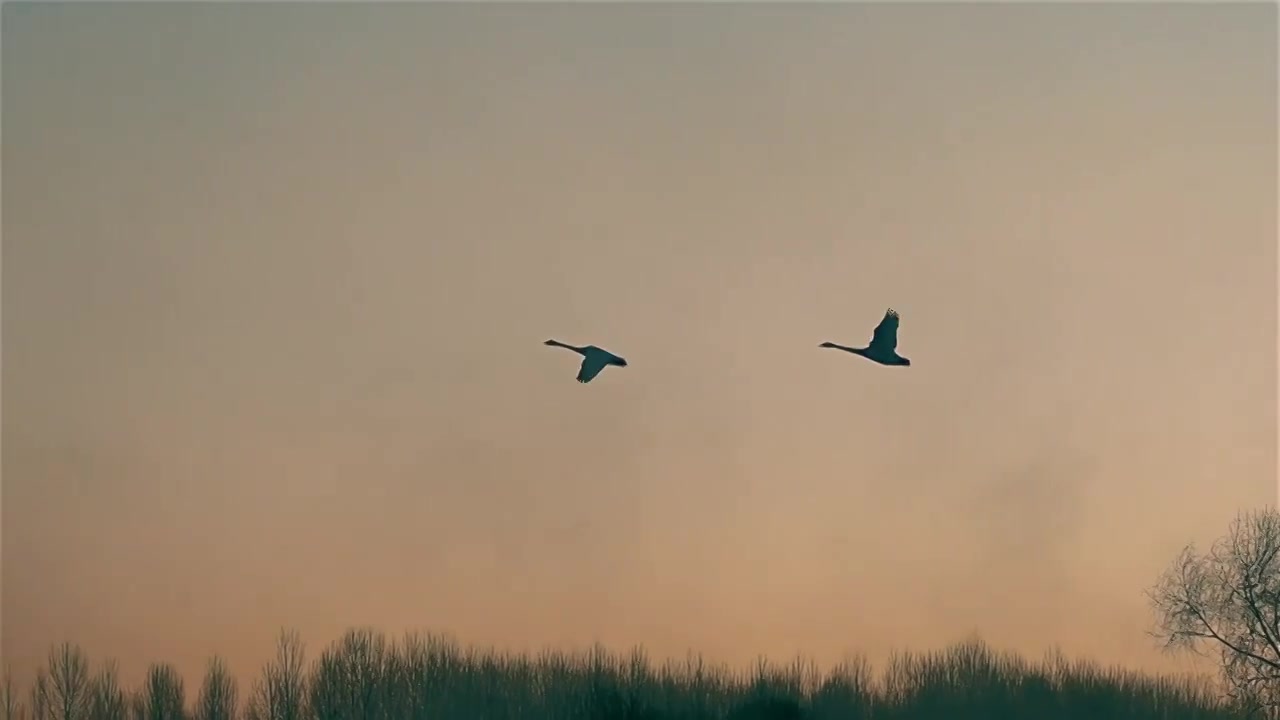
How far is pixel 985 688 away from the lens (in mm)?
66125

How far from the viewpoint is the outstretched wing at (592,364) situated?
40.4 m

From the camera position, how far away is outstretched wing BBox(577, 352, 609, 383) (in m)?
40.4

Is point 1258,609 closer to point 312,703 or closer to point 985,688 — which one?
point 985,688

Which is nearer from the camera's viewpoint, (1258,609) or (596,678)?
(1258,609)

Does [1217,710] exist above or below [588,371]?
below

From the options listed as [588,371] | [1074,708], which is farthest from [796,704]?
[588,371]

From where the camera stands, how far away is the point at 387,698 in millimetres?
62562

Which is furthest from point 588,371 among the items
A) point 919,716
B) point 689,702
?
point 919,716

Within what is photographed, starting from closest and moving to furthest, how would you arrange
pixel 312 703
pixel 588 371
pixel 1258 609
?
pixel 588 371 → pixel 1258 609 → pixel 312 703

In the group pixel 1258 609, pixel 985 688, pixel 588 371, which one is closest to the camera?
pixel 588 371

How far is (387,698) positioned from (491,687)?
139 inches

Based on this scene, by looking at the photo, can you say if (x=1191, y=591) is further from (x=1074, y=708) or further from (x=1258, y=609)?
(x=1074, y=708)

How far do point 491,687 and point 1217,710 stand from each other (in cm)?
2180

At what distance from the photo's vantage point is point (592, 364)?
40.8m
